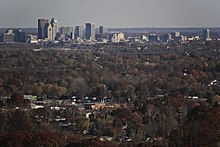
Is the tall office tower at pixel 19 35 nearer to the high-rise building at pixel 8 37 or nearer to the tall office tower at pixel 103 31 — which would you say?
the high-rise building at pixel 8 37

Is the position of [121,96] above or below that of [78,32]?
above

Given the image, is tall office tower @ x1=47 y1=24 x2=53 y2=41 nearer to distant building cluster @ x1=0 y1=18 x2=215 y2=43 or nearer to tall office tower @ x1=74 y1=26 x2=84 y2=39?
distant building cluster @ x1=0 y1=18 x2=215 y2=43

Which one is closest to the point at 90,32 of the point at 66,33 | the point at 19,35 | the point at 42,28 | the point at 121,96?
the point at 66,33

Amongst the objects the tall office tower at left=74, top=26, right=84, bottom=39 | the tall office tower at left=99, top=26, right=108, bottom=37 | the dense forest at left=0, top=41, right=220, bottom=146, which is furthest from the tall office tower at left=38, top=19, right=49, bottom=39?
the dense forest at left=0, top=41, right=220, bottom=146

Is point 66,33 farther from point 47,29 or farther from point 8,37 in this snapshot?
point 8,37

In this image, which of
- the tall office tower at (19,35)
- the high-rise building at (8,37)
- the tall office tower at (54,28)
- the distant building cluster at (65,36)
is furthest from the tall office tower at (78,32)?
the high-rise building at (8,37)

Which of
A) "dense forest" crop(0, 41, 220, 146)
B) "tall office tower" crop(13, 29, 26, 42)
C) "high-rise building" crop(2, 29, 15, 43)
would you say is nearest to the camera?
"dense forest" crop(0, 41, 220, 146)
